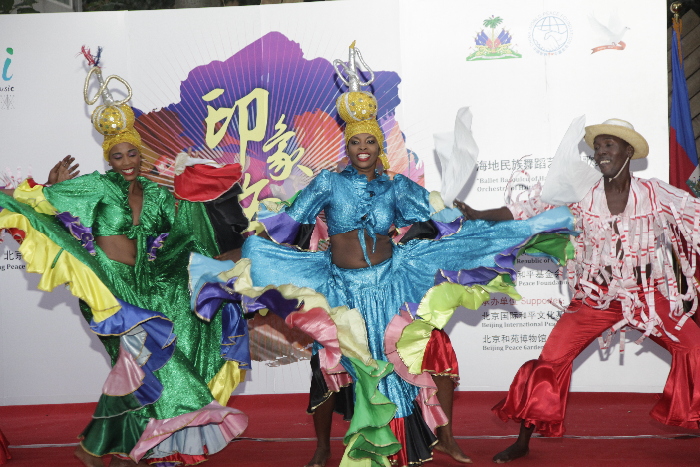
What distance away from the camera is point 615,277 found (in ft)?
12.9

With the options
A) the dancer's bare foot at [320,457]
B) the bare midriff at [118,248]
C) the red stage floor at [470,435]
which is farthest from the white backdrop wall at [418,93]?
the bare midriff at [118,248]

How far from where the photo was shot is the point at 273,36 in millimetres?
5660

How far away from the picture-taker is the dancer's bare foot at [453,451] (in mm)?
4066

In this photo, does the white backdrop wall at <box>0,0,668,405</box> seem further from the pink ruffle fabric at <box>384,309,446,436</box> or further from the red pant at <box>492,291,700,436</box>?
the pink ruffle fabric at <box>384,309,446,436</box>

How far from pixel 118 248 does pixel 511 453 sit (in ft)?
7.74

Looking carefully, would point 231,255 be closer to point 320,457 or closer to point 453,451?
point 320,457

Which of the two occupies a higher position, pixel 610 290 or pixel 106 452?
pixel 610 290

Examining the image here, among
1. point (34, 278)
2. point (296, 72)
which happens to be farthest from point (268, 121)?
point (34, 278)

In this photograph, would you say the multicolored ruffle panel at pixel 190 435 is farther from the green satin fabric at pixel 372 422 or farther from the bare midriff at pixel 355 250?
the bare midriff at pixel 355 250

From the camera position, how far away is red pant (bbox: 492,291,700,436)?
149 inches

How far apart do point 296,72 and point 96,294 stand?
2519 mm

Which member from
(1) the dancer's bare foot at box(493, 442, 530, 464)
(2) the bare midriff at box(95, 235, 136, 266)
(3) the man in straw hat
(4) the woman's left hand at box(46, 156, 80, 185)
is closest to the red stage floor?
(1) the dancer's bare foot at box(493, 442, 530, 464)

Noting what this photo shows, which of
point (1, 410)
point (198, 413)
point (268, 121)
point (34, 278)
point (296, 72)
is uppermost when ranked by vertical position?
point (296, 72)

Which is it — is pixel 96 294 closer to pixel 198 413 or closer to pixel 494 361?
pixel 198 413
